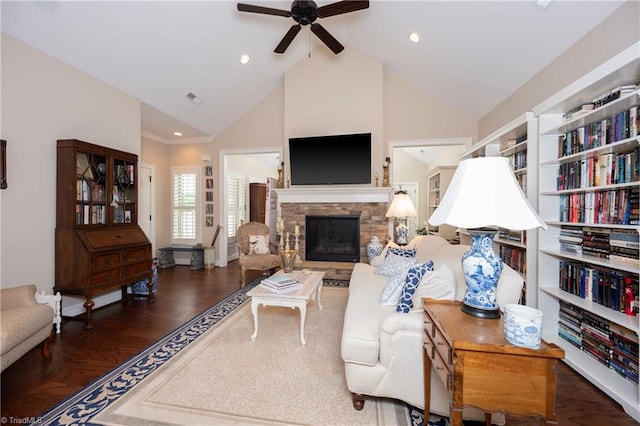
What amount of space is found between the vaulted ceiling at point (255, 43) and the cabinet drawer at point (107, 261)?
2.18 metres

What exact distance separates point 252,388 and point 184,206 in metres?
5.05

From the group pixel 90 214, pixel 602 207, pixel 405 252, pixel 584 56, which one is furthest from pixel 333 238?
pixel 584 56

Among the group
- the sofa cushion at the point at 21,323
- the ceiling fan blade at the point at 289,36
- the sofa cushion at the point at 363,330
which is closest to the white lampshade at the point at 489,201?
the sofa cushion at the point at 363,330

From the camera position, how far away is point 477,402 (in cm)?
102

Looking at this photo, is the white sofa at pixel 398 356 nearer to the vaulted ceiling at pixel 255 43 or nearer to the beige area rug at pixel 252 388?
the beige area rug at pixel 252 388

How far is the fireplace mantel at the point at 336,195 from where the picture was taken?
484 centimetres

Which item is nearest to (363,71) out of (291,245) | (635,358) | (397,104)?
(397,104)

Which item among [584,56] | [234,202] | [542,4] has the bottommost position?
[234,202]

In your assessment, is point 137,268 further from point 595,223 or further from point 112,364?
point 595,223

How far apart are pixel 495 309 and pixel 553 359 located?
0.33 m

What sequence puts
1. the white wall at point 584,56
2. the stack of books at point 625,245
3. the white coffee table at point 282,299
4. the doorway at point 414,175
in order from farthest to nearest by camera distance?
1. the doorway at point 414,175
2. the white coffee table at point 282,299
3. the white wall at point 584,56
4. the stack of books at point 625,245

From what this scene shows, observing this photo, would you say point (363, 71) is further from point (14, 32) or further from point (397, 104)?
point (14, 32)

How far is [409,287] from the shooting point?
188 cm

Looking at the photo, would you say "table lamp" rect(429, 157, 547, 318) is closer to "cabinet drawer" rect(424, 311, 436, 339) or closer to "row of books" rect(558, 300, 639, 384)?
"cabinet drawer" rect(424, 311, 436, 339)
